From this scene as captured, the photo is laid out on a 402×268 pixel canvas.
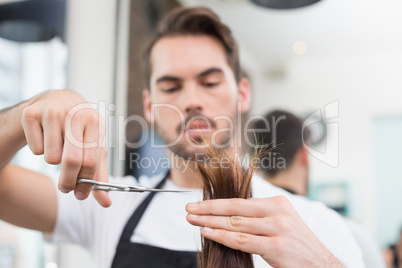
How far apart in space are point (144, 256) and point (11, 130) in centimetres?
56

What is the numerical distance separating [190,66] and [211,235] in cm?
83

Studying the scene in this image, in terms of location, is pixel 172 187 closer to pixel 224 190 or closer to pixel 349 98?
pixel 224 190

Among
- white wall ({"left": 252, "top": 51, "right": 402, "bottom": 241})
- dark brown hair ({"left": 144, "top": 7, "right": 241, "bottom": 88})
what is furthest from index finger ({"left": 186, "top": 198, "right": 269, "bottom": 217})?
white wall ({"left": 252, "top": 51, "right": 402, "bottom": 241})

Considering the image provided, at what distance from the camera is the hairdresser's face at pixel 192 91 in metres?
1.39

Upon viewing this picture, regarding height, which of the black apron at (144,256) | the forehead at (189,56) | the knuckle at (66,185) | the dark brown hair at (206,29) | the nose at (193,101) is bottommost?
the black apron at (144,256)

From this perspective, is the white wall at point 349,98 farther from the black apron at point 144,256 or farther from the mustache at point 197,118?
the black apron at point 144,256

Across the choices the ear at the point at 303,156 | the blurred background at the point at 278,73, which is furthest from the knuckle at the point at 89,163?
the ear at the point at 303,156

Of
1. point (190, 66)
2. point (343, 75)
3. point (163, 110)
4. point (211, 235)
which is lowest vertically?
point (211, 235)

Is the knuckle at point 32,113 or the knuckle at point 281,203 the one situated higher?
the knuckle at point 32,113

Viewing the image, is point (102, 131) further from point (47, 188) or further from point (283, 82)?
point (283, 82)

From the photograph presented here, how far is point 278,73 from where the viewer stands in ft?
9.00

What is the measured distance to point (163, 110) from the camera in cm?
150

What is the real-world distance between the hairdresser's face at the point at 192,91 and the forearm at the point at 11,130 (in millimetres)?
505

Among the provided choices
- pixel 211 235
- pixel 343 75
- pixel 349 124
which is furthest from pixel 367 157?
pixel 211 235
